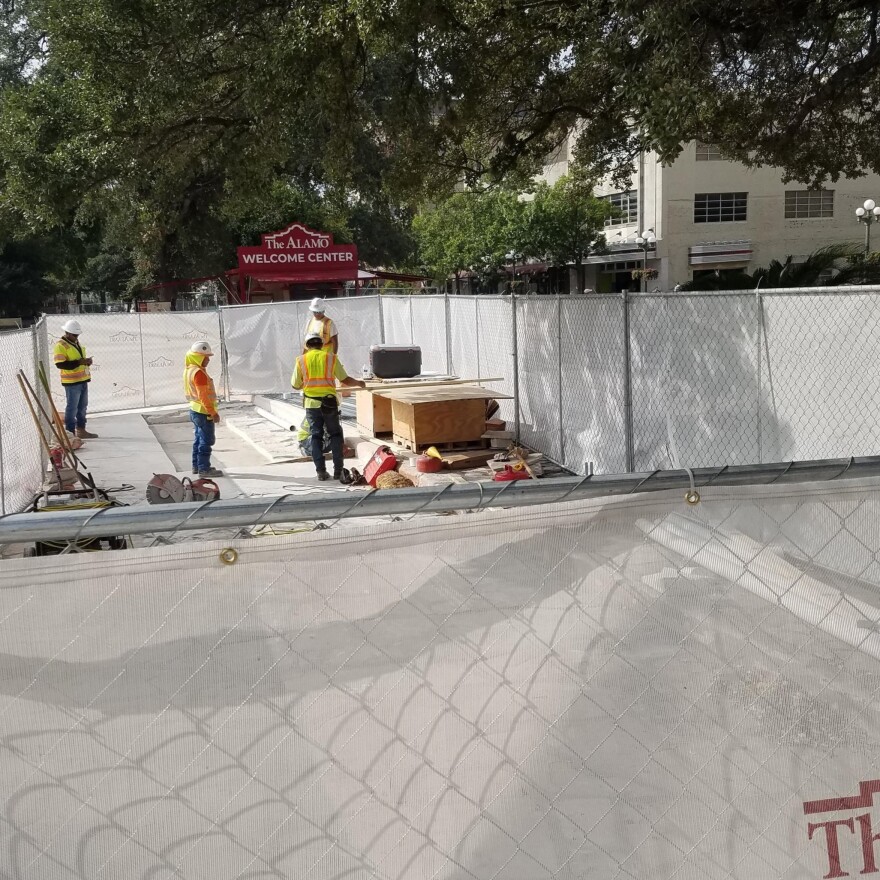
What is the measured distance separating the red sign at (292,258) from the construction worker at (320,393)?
67.2ft

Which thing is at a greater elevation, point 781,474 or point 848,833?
point 781,474

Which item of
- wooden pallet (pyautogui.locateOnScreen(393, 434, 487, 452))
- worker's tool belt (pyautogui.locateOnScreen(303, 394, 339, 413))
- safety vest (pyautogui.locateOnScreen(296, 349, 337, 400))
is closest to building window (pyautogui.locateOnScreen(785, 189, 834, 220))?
wooden pallet (pyautogui.locateOnScreen(393, 434, 487, 452))

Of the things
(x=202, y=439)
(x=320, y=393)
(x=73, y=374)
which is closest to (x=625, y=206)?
(x=73, y=374)

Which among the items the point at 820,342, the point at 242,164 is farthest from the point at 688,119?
the point at 242,164

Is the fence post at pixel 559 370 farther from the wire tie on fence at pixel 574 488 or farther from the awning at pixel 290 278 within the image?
the awning at pixel 290 278

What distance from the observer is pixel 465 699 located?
2.26 m

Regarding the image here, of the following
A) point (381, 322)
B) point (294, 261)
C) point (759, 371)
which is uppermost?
point (294, 261)

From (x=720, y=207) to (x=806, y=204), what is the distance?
13.5 ft

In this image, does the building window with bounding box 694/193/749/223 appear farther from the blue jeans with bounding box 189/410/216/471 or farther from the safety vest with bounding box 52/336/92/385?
the blue jeans with bounding box 189/410/216/471

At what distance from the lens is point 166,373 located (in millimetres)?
22672

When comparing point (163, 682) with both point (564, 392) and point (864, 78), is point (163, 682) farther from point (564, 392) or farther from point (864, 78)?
point (864, 78)

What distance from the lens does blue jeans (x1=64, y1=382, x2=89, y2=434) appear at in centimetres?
1711

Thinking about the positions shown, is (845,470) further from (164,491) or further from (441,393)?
(441,393)

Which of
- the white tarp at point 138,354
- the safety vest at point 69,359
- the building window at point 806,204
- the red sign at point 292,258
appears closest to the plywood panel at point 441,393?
the safety vest at point 69,359
